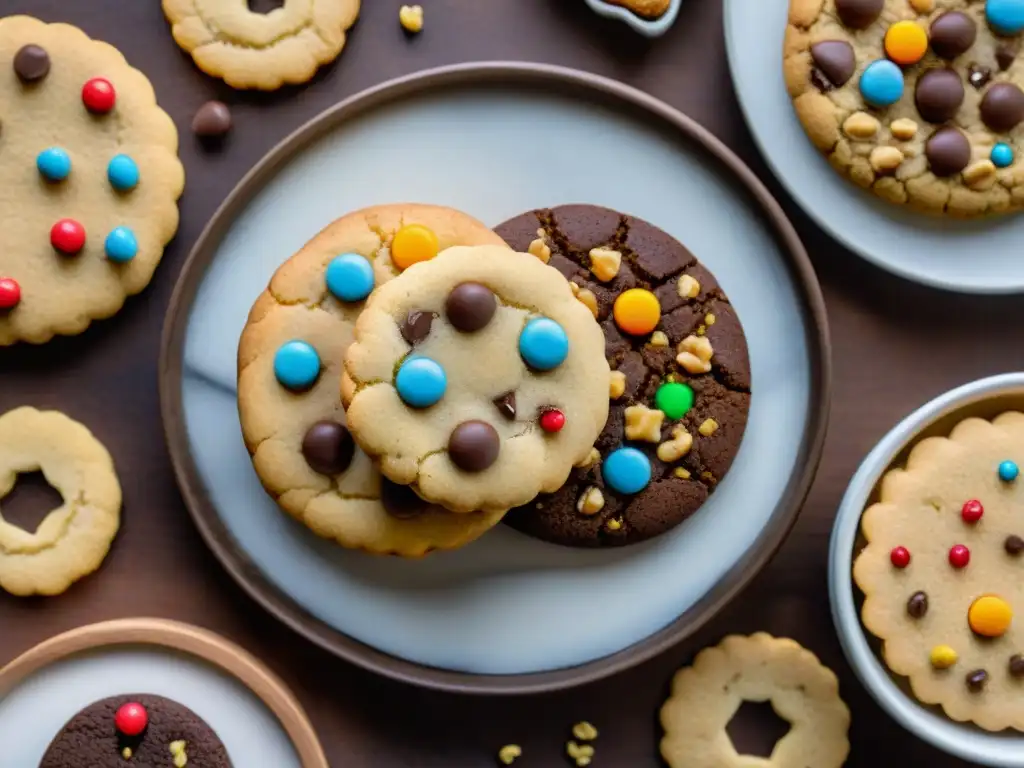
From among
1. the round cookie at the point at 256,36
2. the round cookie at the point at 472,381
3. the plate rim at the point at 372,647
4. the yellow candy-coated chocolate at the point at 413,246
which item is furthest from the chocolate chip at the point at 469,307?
the round cookie at the point at 256,36

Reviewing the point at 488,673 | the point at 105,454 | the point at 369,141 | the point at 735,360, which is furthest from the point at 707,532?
the point at 105,454

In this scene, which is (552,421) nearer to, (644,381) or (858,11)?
(644,381)

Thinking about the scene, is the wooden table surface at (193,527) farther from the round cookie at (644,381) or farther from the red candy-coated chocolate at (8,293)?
the round cookie at (644,381)

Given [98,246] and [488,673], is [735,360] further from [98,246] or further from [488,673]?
[98,246]

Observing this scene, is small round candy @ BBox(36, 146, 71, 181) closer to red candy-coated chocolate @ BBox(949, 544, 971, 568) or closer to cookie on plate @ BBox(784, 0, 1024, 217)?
cookie on plate @ BBox(784, 0, 1024, 217)

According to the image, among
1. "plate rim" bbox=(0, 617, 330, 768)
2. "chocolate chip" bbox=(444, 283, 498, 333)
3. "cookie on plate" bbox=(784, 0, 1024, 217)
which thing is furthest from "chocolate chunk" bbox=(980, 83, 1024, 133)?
"plate rim" bbox=(0, 617, 330, 768)

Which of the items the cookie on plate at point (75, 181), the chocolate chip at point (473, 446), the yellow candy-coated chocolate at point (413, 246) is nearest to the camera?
the chocolate chip at point (473, 446)

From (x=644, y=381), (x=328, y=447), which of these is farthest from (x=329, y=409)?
(x=644, y=381)
